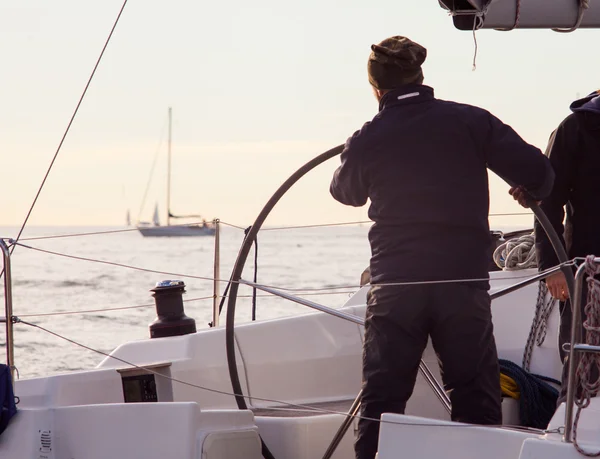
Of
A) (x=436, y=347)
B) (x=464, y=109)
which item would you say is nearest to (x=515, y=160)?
(x=464, y=109)

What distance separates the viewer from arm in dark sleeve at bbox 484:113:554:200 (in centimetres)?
285

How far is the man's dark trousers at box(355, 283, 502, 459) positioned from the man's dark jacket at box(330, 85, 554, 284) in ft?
0.19

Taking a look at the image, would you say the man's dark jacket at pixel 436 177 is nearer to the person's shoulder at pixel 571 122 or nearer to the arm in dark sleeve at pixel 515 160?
the arm in dark sleeve at pixel 515 160

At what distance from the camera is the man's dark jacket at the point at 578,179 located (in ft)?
10.6

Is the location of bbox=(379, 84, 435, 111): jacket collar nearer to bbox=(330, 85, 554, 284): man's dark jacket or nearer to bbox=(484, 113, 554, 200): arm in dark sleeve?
bbox=(330, 85, 554, 284): man's dark jacket

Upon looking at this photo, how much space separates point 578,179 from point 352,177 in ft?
2.45

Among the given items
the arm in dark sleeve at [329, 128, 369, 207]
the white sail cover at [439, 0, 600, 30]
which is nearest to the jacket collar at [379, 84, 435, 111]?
the arm in dark sleeve at [329, 128, 369, 207]

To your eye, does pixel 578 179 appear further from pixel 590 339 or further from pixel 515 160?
pixel 590 339

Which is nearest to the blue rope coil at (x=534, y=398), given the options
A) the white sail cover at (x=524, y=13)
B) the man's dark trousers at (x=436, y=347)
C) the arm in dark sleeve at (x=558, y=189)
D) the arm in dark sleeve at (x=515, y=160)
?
the arm in dark sleeve at (x=558, y=189)

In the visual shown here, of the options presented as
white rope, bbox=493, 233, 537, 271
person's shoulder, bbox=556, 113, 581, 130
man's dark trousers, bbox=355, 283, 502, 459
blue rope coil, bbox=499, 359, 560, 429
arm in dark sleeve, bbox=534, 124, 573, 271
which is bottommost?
blue rope coil, bbox=499, 359, 560, 429

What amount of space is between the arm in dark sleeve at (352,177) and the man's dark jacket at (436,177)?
0.02m

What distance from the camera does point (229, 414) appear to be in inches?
128

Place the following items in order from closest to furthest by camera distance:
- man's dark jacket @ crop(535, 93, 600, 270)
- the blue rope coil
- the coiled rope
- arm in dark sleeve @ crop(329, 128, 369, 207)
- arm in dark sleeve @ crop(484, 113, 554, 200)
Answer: the coiled rope → arm in dark sleeve @ crop(484, 113, 554, 200) → arm in dark sleeve @ crop(329, 128, 369, 207) → man's dark jacket @ crop(535, 93, 600, 270) → the blue rope coil

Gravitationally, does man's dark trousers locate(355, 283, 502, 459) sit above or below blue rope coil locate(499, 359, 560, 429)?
above
